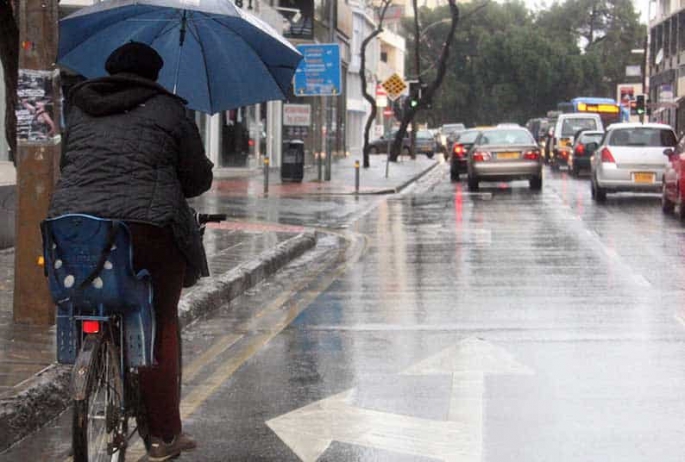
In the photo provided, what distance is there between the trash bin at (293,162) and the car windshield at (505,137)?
16.0 feet

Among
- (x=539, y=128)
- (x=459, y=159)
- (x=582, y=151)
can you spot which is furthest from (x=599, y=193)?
(x=539, y=128)

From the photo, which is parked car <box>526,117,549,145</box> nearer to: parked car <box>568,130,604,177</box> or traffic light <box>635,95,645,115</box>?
traffic light <box>635,95,645,115</box>

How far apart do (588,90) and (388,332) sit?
92.8 m

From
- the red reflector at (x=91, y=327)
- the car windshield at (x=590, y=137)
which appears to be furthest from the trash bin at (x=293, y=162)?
the red reflector at (x=91, y=327)

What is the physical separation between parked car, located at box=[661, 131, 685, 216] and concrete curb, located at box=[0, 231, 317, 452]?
741cm

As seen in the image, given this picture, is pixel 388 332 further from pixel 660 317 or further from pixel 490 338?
pixel 660 317

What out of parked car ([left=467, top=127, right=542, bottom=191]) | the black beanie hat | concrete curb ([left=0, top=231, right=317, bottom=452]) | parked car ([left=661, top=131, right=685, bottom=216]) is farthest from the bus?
the black beanie hat

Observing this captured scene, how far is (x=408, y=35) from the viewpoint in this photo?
11456 centimetres

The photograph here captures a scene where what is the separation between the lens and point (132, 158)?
18.5 ft

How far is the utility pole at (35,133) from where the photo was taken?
30.5ft

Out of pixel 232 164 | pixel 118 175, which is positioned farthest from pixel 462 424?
pixel 232 164

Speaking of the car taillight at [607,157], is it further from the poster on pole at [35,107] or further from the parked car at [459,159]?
the poster on pole at [35,107]

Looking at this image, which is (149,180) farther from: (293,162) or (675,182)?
(293,162)

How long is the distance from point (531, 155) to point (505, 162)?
0.66 meters
